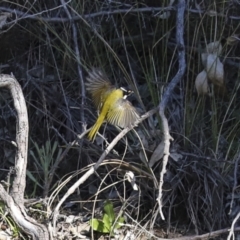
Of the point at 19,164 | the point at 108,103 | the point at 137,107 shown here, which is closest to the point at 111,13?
the point at 137,107

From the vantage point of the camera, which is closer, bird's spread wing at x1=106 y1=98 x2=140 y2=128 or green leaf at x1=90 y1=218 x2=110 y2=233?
bird's spread wing at x1=106 y1=98 x2=140 y2=128

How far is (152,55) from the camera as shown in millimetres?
3516

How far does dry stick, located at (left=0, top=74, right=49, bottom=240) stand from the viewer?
304 centimetres

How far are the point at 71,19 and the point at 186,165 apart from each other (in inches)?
36.3

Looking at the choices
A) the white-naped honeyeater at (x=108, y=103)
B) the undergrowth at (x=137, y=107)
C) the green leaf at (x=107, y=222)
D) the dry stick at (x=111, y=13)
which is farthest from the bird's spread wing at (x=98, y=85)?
the green leaf at (x=107, y=222)

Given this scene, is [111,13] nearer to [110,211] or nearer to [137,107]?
[137,107]

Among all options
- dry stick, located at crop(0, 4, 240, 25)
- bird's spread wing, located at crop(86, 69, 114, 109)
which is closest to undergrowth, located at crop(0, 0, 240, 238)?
dry stick, located at crop(0, 4, 240, 25)

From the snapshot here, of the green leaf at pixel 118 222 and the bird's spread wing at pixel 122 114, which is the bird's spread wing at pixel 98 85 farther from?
the green leaf at pixel 118 222

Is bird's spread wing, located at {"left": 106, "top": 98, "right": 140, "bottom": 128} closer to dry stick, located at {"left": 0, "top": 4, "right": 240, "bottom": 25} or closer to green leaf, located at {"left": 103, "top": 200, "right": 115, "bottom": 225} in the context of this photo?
green leaf, located at {"left": 103, "top": 200, "right": 115, "bottom": 225}

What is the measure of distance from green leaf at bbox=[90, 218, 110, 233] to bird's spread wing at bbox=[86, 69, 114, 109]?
489 mm

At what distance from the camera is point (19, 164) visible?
3.06m

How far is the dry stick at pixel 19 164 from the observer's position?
3.04 metres

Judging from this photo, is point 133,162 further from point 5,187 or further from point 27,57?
point 27,57

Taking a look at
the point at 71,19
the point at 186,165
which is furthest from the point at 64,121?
the point at 186,165
